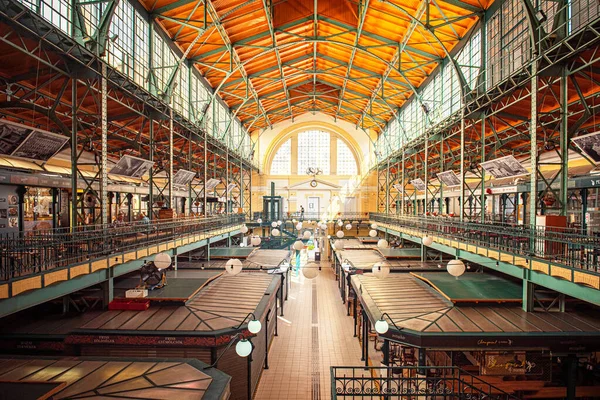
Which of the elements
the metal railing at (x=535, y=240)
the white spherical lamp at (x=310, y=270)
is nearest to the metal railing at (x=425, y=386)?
the white spherical lamp at (x=310, y=270)

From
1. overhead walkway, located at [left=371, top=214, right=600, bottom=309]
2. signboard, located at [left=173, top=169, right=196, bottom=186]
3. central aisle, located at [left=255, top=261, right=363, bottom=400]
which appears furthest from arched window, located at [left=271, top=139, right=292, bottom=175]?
overhead walkway, located at [left=371, top=214, right=600, bottom=309]

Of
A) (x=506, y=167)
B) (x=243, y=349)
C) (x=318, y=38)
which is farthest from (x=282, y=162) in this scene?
(x=243, y=349)

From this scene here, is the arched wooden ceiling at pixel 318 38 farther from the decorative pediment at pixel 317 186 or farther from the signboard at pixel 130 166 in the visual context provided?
the decorative pediment at pixel 317 186

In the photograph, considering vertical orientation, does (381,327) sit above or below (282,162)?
below

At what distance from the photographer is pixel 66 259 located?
7.63 metres

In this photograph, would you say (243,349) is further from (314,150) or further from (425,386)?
(314,150)

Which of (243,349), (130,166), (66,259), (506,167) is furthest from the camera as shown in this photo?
(130,166)

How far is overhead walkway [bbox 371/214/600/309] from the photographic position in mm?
7145

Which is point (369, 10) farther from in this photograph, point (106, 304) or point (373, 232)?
point (106, 304)

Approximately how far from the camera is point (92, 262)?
28.2 feet

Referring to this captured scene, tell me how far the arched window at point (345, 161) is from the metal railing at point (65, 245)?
31543 millimetres

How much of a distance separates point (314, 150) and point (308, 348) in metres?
33.4

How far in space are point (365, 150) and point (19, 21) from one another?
39093 millimetres

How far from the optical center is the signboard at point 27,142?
25.2 ft
